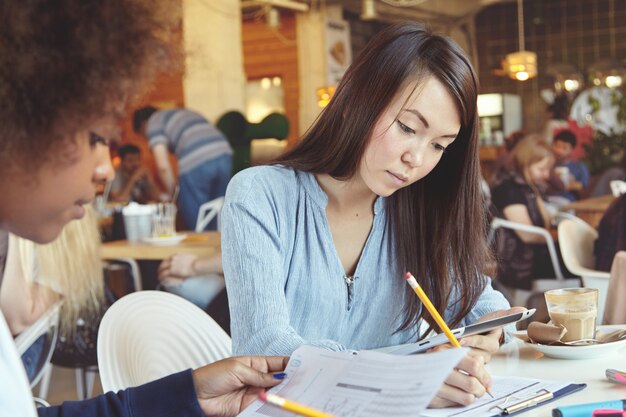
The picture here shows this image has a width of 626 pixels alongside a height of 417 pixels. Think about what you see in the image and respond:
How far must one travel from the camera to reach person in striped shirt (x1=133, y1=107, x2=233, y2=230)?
18.8ft

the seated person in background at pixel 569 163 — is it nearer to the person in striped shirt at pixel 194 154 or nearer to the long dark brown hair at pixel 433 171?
the person in striped shirt at pixel 194 154

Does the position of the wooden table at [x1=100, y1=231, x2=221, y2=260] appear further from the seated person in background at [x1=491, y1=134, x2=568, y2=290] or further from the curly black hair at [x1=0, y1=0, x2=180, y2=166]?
the curly black hair at [x1=0, y1=0, x2=180, y2=166]

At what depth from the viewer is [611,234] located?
137 inches

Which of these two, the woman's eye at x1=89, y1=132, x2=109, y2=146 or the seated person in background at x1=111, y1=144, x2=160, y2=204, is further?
the seated person in background at x1=111, y1=144, x2=160, y2=204

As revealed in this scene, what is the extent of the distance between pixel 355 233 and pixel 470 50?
1011cm

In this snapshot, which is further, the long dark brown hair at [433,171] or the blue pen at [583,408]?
the long dark brown hair at [433,171]

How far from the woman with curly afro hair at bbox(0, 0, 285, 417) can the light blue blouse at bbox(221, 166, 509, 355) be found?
657 millimetres

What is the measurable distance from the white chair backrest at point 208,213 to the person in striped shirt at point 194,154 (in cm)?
9

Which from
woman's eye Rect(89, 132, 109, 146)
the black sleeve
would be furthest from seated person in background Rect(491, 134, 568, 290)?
woman's eye Rect(89, 132, 109, 146)

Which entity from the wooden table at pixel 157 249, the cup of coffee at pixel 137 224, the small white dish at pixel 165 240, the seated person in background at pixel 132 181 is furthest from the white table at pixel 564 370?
the seated person in background at pixel 132 181

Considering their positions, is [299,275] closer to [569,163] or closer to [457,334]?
[457,334]

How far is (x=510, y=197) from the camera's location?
4902mm

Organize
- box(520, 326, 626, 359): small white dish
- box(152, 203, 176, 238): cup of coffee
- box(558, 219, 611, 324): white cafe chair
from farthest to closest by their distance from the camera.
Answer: box(152, 203, 176, 238): cup of coffee
box(558, 219, 611, 324): white cafe chair
box(520, 326, 626, 359): small white dish

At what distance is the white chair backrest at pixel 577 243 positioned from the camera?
3.78 m
